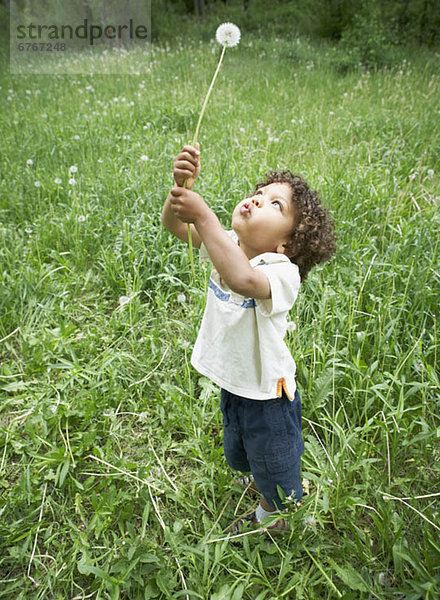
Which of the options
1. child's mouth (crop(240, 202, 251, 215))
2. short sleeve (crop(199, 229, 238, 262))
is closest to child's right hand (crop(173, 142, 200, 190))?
child's mouth (crop(240, 202, 251, 215))

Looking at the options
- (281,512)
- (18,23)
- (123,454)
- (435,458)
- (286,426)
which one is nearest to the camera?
(286,426)

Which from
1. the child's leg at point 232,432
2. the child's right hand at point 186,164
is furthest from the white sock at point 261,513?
the child's right hand at point 186,164

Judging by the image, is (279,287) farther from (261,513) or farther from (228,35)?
(261,513)

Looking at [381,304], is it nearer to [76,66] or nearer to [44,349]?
[44,349]

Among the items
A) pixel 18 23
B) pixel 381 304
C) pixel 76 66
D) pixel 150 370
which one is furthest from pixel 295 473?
pixel 18 23

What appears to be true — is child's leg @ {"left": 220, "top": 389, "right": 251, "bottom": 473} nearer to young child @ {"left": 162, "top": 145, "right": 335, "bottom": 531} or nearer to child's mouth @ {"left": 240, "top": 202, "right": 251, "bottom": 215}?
young child @ {"left": 162, "top": 145, "right": 335, "bottom": 531}

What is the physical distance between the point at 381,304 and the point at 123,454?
156cm

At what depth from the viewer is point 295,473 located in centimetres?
154

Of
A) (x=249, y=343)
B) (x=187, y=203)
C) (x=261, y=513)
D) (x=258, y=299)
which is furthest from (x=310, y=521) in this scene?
(x=187, y=203)

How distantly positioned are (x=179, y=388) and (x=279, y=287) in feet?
3.81

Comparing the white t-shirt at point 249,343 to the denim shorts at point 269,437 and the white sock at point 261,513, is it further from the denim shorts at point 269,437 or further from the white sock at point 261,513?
the white sock at point 261,513

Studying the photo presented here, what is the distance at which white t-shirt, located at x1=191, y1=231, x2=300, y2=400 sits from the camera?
132 cm

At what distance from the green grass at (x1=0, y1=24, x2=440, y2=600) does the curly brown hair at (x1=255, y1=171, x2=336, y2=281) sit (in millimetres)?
819

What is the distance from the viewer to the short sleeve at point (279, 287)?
3.98 feet
